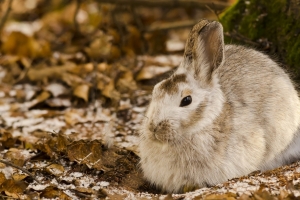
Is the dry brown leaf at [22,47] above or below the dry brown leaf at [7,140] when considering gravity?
above

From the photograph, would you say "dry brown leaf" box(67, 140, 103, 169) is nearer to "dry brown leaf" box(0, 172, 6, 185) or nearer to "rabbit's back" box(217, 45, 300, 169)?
"dry brown leaf" box(0, 172, 6, 185)

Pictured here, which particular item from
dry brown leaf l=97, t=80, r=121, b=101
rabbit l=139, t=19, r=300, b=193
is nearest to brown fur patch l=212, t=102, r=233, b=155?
rabbit l=139, t=19, r=300, b=193

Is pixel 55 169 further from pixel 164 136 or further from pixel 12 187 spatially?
pixel 164 136

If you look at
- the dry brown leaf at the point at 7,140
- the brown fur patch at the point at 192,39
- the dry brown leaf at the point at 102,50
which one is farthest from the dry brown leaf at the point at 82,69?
the brown fur patch at the point at 192,39

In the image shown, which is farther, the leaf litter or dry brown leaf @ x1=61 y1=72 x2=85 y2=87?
dry brown leaf @ x1=61 y1=72 x2=85 y2=87

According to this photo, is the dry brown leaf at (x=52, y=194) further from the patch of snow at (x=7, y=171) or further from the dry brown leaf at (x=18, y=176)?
the patch of snow at (x=7, y=171)

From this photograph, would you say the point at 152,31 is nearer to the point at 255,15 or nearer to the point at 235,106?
the point at 255,15

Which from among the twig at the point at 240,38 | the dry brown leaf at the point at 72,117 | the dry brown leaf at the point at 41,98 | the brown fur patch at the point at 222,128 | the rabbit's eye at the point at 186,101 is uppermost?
the twig at the point at 240,38
